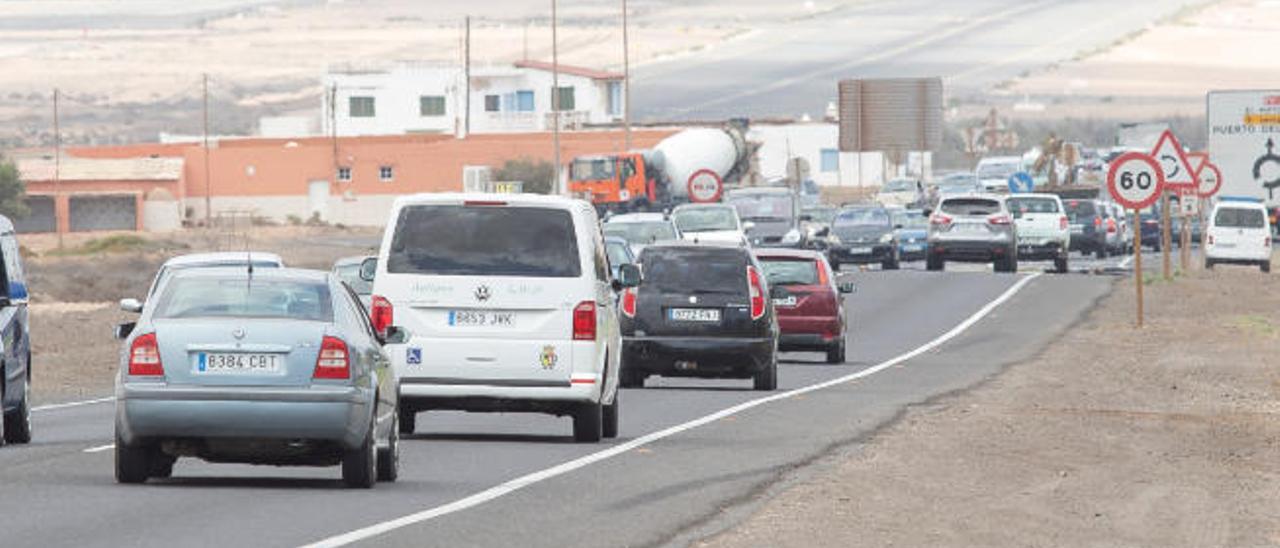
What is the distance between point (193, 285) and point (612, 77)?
505ft

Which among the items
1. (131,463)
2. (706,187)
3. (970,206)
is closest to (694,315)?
(131,463)

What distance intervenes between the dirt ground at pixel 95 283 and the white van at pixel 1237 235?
70.0ft

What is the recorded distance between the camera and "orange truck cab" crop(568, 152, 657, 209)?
104438 millimetres

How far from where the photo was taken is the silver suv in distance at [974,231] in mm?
69125

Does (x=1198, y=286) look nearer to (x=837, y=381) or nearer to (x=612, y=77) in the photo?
(x=837, y=381)

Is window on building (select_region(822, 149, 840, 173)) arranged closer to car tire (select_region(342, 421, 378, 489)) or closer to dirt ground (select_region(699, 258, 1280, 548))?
dirt ground (select_region(699, 258, 1280, 548))

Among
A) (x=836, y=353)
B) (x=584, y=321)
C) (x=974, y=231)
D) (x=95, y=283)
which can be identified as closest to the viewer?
Answer: (x=584, y=321)

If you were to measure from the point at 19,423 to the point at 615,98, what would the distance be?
152346 mm

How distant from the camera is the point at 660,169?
4368 inches

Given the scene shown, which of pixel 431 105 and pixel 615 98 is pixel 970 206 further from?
pixel 615 98

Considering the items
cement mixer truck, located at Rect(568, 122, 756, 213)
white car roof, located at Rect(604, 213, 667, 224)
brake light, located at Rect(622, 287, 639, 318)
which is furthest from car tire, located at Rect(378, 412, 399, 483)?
cement mixer truck, located at Rect(568, 122, 756, 213)

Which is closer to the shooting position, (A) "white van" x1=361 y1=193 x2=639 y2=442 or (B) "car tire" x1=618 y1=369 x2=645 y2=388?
(A) "white van" x1=361 y1=193 x2=639 y2=442

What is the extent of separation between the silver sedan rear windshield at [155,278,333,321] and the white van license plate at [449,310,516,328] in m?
4.39

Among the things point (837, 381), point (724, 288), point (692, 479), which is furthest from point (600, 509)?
point (837, 381)
